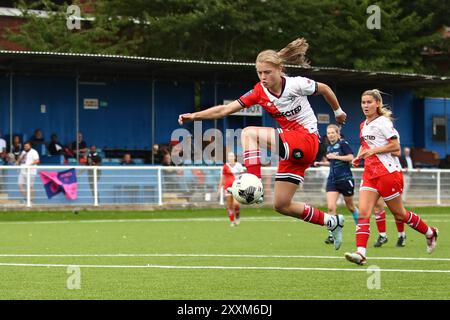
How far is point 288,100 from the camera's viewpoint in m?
12.7

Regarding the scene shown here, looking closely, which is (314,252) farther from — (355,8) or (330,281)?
(355,8)

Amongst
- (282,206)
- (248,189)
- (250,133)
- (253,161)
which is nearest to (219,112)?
(250,133)

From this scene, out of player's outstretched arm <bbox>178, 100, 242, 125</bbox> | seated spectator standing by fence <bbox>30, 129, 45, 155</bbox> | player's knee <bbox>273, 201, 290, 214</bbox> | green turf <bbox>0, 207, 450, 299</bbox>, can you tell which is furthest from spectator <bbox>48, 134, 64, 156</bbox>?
player's outstretched arm <bbox>178, 100, 242, 125</bbox>

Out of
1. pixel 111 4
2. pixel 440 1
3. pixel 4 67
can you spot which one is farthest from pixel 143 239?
pixel 440 1

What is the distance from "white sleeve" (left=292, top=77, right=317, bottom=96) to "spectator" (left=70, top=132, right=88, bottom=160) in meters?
23.8

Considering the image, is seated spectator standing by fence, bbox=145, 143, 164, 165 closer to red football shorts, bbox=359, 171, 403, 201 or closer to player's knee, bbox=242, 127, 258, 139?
red football shorts, bbox=359, 171, 403, 201

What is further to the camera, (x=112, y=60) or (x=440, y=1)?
(x=440, y=1)

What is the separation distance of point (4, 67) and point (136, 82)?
5.76 m

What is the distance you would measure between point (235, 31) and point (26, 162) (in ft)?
45.6

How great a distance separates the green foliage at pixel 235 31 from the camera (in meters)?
42.8

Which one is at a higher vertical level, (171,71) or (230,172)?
Answer: (171,71)

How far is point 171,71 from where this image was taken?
39188mm

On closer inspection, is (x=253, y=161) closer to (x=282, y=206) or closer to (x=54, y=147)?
(x=282, y=206)

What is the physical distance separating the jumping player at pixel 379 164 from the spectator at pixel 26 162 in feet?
57.7
